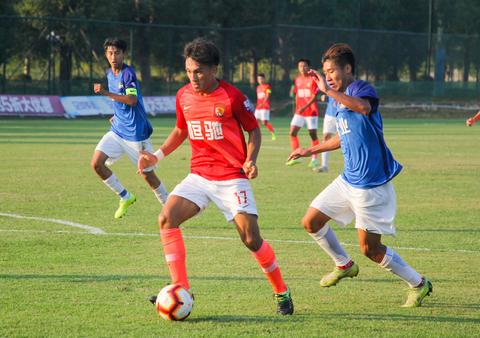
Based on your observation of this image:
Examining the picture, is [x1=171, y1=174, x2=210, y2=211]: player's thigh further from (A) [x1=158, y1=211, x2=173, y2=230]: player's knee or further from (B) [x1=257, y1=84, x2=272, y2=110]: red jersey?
(B) [x1=257, y1=84, x2=272, y2=110]: red jersey

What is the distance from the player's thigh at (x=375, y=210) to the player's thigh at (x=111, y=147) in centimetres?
564

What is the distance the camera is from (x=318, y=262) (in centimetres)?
843

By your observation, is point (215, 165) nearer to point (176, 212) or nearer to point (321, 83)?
point (176, 212)

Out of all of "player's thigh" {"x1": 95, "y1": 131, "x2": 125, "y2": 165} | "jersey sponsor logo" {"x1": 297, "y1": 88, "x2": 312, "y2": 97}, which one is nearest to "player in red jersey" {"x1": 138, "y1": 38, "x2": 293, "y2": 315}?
"player's thigh" {"x1": 95, "y1": 131, "x2": 125, "y2": 165}

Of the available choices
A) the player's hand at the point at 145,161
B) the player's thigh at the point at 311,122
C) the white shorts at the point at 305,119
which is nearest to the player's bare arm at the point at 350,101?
the player's hand at the point at 145,161

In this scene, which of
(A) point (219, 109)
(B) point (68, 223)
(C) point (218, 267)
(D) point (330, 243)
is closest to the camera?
(A) point (219, 109)

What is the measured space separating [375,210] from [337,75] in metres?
1.11

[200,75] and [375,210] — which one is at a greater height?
[200,75]

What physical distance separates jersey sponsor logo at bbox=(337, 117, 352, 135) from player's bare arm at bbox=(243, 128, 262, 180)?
705 mm

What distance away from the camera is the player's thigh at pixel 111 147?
11.6 meters

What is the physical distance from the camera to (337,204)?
6.89m

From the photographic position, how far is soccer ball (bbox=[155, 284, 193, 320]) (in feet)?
19.7

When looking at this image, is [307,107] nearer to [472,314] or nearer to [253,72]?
[472,314]

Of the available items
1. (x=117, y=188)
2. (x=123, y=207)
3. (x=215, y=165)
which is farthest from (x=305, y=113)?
(x=215, y=165)
